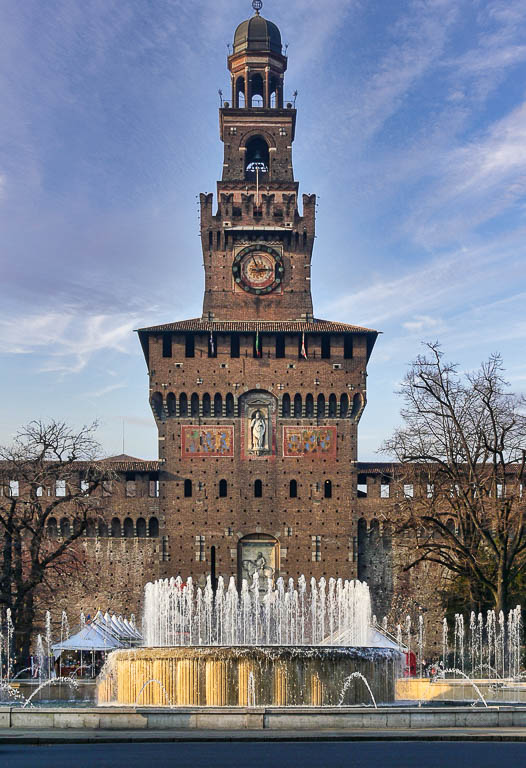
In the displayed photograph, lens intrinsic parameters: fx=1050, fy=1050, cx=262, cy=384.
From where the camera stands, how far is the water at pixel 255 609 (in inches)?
1619

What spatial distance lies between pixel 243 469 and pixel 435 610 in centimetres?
1028

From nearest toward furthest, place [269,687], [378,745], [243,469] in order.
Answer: [378,745], [269,687], [243,469]

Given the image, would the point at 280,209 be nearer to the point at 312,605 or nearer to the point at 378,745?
the point at 312,605

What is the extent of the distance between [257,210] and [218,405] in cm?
943

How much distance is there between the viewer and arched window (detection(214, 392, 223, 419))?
45000 mm

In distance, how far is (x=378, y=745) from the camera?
562 inches

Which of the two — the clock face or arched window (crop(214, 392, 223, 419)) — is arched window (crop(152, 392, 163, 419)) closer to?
arched window (crop(214, 392, 223, 419))

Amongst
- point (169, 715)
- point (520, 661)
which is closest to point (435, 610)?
point (520, 661)

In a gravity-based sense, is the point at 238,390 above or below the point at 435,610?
above

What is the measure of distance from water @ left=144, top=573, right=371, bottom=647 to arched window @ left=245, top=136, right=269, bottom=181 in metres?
19.3

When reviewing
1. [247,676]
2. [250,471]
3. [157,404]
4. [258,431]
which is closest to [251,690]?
[247,676]

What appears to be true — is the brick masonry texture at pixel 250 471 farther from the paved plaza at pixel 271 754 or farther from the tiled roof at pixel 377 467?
the paved plaza at pixel 271 754

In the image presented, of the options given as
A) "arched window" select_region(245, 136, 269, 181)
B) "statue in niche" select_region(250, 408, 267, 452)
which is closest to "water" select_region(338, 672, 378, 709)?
"statue in niche" select_region(250, 408, 267, 452)

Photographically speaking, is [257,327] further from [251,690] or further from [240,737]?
[240,737]
